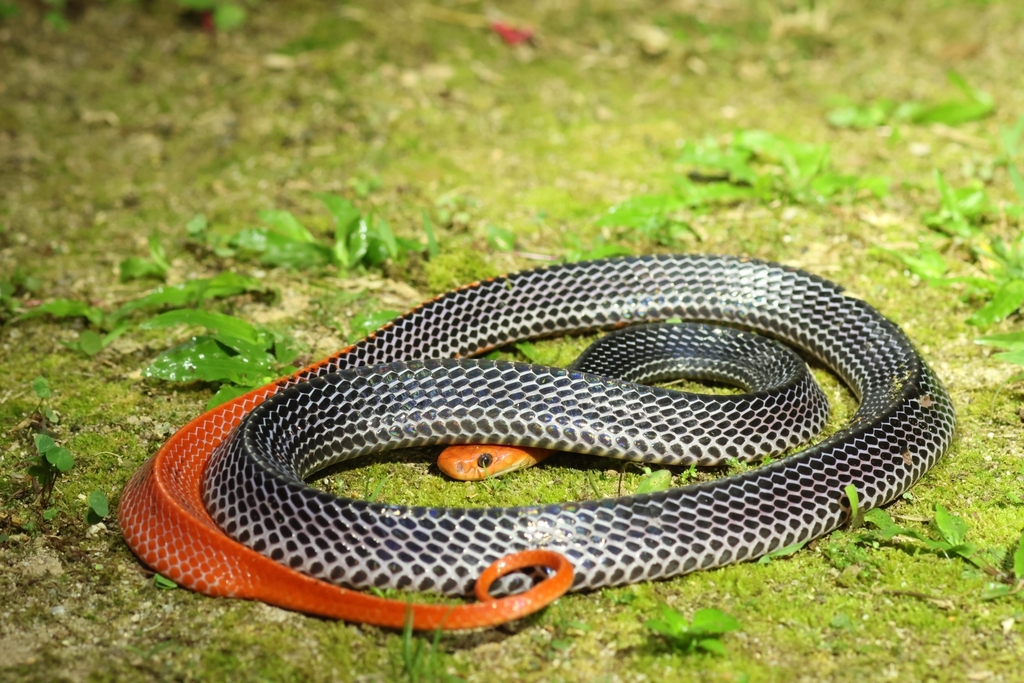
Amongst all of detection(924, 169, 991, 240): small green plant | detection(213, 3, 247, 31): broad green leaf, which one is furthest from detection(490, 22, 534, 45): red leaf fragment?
detection(924, 169, 991, 240): small green plant

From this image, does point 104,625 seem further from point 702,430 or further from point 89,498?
point 702,430

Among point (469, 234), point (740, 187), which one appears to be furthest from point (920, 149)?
point (469, 234)

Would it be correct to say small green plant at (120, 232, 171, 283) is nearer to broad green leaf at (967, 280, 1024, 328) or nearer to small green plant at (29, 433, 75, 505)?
small green plant at (29, 433, 75, 505)

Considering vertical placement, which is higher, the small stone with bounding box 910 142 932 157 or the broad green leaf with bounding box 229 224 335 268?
the small stone with bounding box 910 142 932 157

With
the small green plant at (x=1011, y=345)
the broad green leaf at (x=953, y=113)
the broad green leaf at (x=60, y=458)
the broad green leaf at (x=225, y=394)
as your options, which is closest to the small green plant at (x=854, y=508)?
the small green plant at (x=1011, y=345)

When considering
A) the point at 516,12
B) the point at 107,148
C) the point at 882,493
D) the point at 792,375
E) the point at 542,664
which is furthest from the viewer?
the point at 516,12

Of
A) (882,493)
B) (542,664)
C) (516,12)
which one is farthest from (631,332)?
(516,12)
